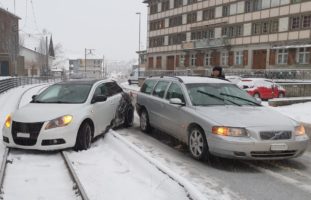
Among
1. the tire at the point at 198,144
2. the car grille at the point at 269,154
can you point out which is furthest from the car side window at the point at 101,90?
the car grille at the point at 269,154

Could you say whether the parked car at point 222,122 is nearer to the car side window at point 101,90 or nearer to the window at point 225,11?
the car side window at point 101,90

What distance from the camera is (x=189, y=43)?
2039 inches

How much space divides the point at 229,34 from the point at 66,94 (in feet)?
132

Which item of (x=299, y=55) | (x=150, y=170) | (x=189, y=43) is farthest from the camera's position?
(x=189, y=43)

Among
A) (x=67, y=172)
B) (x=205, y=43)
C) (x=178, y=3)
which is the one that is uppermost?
(x=178, y=3)

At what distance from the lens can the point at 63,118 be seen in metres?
6.61

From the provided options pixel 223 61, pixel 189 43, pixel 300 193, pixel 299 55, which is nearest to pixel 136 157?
pixel 300 193

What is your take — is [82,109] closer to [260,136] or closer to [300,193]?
[260,136]

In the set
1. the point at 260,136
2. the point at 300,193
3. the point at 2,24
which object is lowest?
the point at 300,193

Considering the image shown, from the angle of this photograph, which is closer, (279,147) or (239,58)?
(279,147)

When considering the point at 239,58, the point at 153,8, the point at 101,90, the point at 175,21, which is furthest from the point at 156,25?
the point at 101,90

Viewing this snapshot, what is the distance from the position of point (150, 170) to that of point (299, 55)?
114ft

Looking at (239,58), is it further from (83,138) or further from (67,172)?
(67,172)

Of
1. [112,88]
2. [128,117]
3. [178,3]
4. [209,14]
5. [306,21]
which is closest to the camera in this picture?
[112,88]
